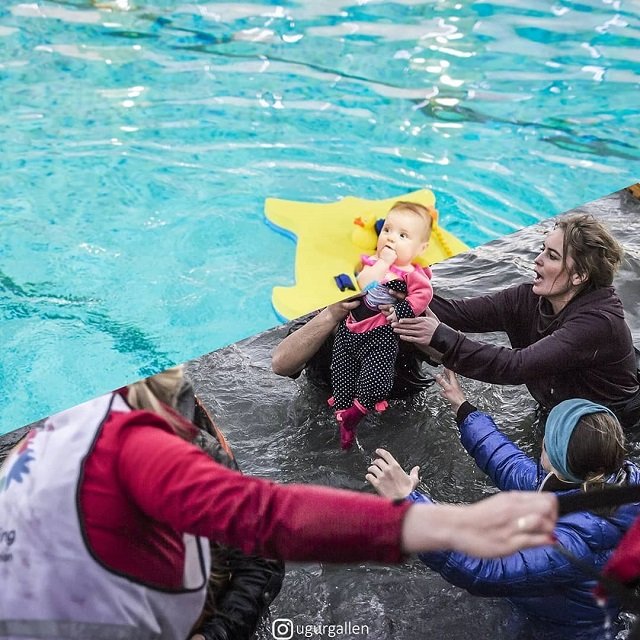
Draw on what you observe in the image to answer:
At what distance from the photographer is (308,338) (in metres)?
2.47

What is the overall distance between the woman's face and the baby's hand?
0.60 meters

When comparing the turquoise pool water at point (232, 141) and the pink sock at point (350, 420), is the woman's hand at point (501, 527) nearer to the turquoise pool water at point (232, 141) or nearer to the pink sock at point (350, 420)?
the pink sock at point (350, 420)

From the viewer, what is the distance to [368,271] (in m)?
2.71

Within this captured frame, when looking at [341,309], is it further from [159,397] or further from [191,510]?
[191,510]

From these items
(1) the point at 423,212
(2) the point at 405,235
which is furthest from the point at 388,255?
(1) the point at 423,212

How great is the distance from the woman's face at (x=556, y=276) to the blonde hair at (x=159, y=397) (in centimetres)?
148

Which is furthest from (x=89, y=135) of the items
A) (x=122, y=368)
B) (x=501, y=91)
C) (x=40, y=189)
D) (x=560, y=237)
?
(x=560, y=237)

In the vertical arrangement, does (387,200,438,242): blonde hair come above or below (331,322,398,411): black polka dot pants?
above

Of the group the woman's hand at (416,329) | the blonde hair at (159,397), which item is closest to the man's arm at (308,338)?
the woman's hand at (416,329)

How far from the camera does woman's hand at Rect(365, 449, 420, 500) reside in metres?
1.96

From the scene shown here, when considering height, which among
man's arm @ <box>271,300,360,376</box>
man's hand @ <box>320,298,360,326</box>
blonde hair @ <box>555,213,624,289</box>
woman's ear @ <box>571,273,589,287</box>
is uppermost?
blonde hair @ <box>555,213,624,289</box>

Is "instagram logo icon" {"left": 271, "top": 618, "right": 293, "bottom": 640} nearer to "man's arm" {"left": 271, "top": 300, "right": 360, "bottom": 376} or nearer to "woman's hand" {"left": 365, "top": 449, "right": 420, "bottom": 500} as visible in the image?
"woman's hand" {"left": 365, "top": 449, "right": 420, "bottom": 500}

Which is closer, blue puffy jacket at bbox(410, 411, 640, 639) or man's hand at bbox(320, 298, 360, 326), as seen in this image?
blue puffy jacket at bbox(410, 411, 640, 639)

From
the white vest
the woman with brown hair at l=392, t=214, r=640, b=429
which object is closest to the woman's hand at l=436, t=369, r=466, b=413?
the woman with brown hair at l=392, t=214, r=640, b=429
